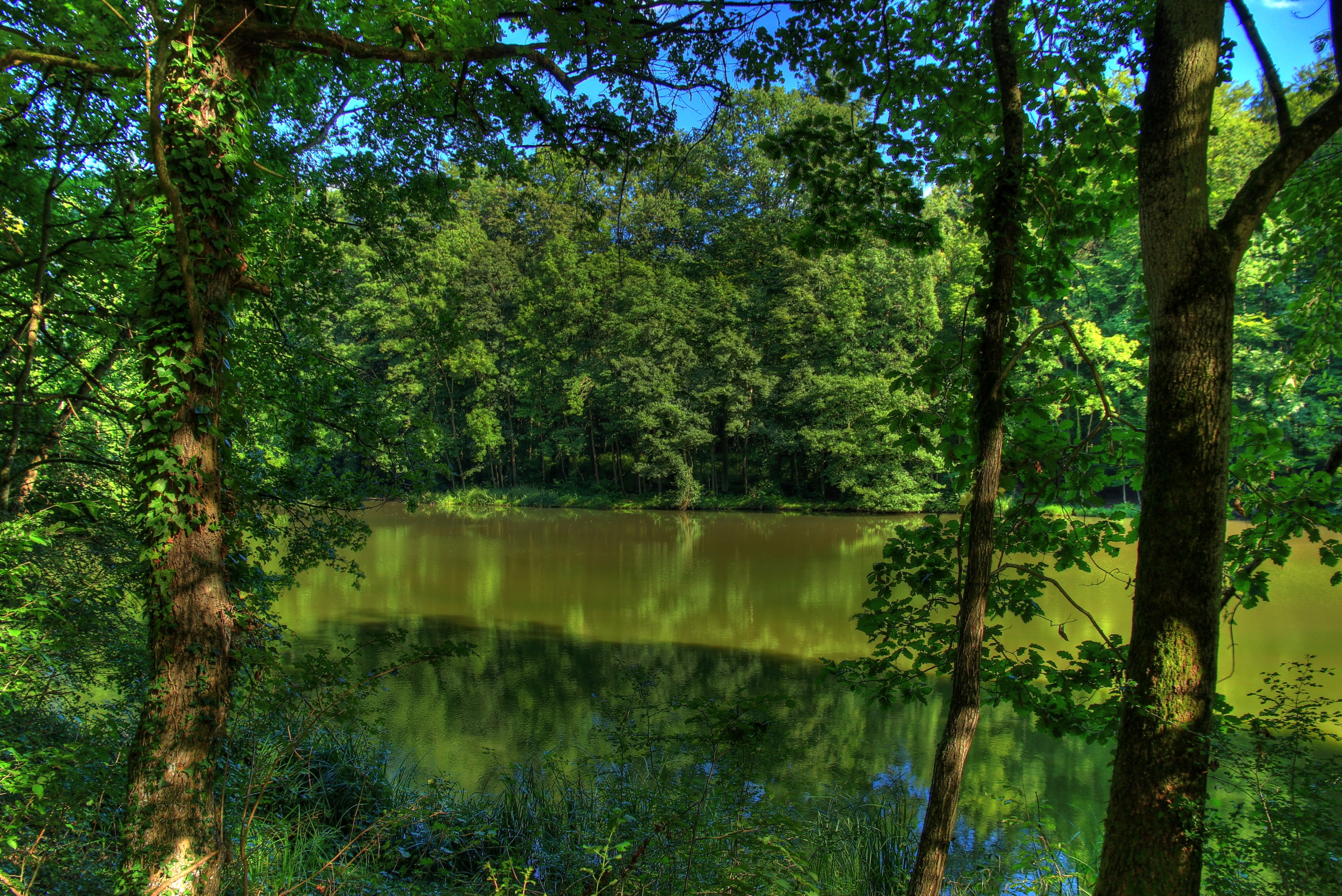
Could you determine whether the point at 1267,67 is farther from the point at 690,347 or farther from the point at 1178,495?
the point at 690,347

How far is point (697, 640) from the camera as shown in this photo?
9.70 meters

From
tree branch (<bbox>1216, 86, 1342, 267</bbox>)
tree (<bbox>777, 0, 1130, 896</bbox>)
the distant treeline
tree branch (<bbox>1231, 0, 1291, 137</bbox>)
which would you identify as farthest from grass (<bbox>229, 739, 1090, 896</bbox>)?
the distant treeline

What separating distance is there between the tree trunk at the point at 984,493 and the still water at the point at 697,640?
663 millimetres

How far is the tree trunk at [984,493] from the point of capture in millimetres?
2053

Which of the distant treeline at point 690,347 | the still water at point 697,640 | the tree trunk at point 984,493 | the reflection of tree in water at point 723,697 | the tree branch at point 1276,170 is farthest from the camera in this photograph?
the distant treeline at point 690,347

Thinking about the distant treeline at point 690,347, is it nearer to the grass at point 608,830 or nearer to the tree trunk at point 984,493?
the grass at point 608,830

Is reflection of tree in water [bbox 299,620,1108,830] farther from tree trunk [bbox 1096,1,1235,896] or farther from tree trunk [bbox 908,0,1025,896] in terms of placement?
tree trunk [bbox 1096,1,1235,896]

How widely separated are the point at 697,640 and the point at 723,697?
7.46 feet

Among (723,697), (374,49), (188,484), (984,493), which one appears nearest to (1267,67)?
(984,493)

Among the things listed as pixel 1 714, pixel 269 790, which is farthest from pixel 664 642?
pixel 1 714

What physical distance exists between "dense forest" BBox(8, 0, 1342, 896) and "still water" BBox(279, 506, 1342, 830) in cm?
52

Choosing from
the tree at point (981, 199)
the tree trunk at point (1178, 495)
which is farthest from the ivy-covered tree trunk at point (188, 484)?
the tree trunk at point (1178, 495)

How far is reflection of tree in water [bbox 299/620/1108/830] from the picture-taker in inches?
215

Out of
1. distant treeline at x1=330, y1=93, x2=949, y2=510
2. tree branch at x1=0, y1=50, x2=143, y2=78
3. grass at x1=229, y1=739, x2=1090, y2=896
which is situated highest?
distant treeline at x1=330, y1=93, x2=949, y2=510
